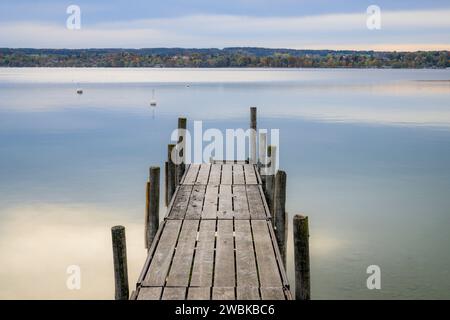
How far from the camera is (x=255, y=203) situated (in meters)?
12.1

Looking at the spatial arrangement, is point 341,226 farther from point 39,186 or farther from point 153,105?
point 153,105

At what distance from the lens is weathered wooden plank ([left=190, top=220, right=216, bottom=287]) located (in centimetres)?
767

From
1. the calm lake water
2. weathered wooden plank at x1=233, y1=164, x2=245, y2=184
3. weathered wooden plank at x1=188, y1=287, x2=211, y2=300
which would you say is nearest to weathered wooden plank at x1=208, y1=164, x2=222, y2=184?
weathered wooden plank at x1=233, y1=164, x2=245, y2=184

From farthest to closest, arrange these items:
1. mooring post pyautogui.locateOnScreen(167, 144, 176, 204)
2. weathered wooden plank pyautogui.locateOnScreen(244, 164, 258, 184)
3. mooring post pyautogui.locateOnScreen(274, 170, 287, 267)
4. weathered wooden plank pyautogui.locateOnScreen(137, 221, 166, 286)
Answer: weathered wooden plank pyautogui.locateOnScreen(244, 164, 258, 184)
mooring post pyautogui.locateOnScreen(167, 144, 176, 204)
mooring post pyautogui.locateOnScreen(274, 170, 287, 267)
weathered wooden plank pyautogui.locateOnScreen(137, 221, 166, 286)

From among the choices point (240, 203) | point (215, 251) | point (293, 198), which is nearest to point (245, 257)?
point (215, 251)

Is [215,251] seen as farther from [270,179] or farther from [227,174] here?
[227,174]

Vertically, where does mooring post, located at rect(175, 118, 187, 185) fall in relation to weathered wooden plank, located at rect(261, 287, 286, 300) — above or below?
above

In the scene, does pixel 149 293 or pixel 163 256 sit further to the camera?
pixel 163 256

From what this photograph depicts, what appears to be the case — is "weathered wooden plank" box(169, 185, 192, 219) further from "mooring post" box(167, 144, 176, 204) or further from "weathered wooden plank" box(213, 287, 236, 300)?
"weathered wooden plank" box(213, 287, 236, 300)

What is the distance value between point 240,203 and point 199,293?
4939 mm

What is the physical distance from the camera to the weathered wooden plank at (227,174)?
14.5 meters

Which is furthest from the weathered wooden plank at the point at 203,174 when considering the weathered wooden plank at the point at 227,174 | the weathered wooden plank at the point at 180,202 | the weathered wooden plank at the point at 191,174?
the weathered wooden plank at the point at 180,202

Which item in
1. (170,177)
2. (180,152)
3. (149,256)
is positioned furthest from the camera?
(180,152)

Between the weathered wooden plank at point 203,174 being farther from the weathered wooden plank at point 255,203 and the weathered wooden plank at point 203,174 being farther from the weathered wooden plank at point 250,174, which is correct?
the weathered wooden plank at point 255,203
